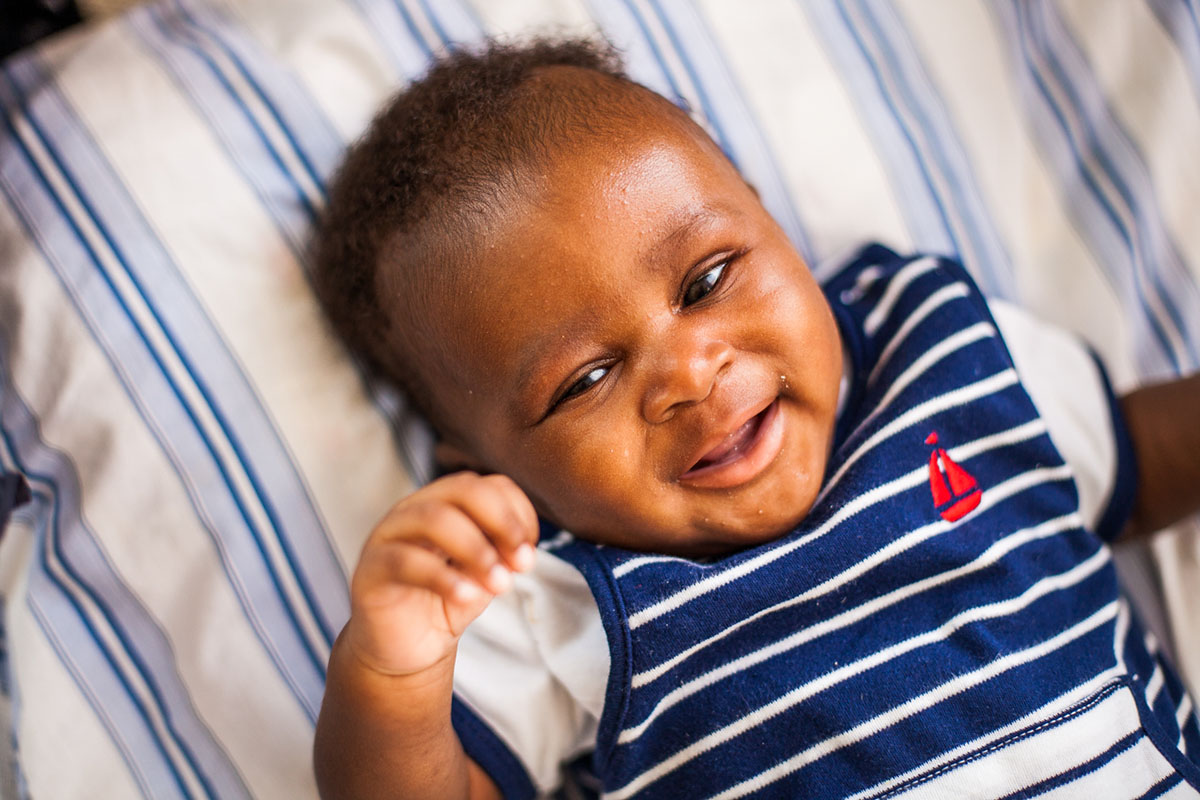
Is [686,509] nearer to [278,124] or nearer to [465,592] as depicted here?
[465,592]

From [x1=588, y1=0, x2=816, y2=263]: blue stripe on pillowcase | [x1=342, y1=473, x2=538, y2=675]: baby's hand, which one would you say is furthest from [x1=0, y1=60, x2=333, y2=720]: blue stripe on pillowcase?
[x1=588, y1=0, x2=816, y2=263]: blue stripe on pillowcase

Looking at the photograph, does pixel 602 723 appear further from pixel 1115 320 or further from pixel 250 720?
pixel 1115 320

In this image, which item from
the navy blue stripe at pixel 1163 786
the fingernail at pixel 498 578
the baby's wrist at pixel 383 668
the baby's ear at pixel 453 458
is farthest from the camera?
the baby's ear at pixel 453 458

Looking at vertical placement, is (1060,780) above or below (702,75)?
below

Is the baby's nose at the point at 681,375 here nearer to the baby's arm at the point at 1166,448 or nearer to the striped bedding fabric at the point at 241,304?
the striped bedding fabric at the point at 241,304

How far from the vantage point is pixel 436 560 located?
2.29 feet

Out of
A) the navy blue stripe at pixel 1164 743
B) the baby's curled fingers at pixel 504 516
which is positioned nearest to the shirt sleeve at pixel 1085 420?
the navy blue stripe at pixel 1164 743

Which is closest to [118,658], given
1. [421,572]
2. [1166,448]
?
[421,572]

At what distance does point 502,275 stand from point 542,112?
0.52 feet

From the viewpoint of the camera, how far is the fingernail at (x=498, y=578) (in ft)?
2.23

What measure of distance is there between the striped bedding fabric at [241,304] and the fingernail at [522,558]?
43 cm

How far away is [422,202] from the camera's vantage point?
887 millimetres

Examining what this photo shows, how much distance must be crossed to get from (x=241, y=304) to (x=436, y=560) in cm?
52

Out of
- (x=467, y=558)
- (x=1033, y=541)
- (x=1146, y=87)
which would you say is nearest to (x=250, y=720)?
(x=467, y=558)
